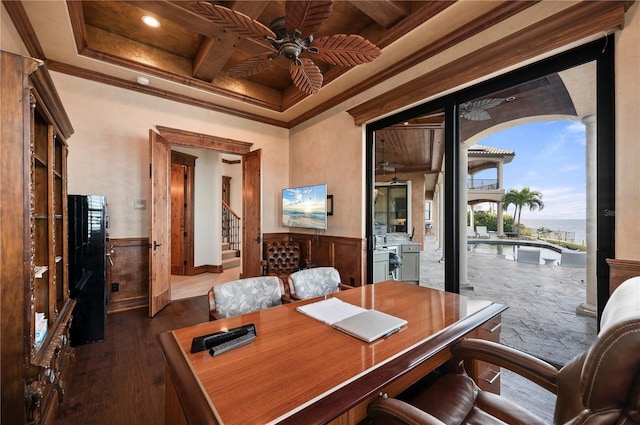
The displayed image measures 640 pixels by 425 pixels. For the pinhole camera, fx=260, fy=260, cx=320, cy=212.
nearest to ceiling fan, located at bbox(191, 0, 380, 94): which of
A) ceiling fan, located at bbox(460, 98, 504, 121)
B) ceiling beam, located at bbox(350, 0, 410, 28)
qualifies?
ceiling beam, located at bbox(350, 0, 410, 28)

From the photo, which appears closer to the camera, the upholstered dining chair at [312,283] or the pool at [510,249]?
the upholstered dining chair at [312,283]

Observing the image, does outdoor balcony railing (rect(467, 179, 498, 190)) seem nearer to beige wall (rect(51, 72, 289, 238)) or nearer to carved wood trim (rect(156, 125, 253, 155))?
carved wood trim (rect(156, 125, 253, 155))

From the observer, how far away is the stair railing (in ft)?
23.5

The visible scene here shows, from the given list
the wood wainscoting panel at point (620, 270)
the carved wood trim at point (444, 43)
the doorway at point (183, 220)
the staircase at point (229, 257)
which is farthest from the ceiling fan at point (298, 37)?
the staircase at point (229, 257)

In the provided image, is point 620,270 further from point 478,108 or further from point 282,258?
point 282,258

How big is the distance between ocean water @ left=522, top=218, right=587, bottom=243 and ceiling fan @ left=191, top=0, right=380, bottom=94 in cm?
210

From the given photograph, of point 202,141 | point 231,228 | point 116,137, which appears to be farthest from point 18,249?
point 231,228

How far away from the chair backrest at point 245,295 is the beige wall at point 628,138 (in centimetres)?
236

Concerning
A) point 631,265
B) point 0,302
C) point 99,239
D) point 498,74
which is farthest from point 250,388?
point 498,74

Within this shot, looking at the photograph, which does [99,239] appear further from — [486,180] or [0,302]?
[486,180]

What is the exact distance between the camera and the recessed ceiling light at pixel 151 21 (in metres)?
2.82

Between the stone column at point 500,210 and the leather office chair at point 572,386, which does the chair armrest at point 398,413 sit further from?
the stone column at point 500,210

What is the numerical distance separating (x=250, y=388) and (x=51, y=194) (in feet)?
6.48

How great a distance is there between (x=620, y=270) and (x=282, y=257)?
3866 mm
